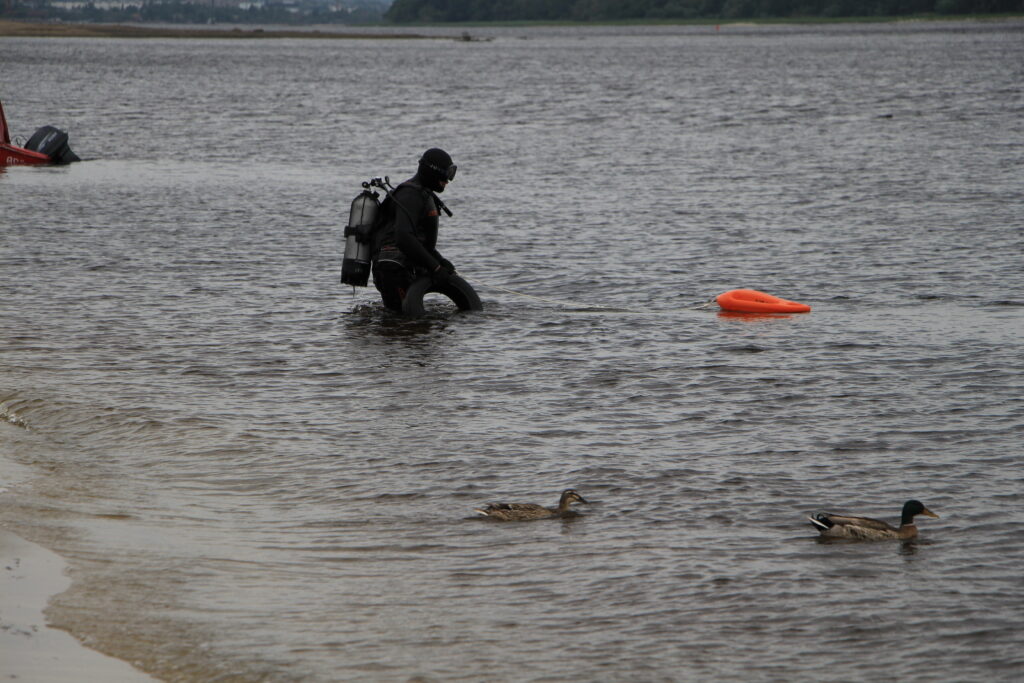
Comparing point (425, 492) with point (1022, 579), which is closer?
point (1022, 579)

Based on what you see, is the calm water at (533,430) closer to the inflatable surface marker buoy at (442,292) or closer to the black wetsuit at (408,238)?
the inflatable surface marker buoy at (442,292)

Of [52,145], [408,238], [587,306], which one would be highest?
[408,238]

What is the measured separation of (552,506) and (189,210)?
19.9m

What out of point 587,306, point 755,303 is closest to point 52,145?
point 587,306

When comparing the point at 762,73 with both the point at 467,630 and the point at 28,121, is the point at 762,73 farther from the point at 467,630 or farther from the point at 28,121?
the point at 467,630

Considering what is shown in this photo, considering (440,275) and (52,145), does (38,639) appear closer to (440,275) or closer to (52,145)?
(440,275)

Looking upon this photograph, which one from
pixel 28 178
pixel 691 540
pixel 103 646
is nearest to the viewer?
pixel 103 646

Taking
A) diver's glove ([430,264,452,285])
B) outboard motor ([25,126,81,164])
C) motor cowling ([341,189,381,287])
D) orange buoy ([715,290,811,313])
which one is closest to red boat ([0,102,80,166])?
outboard motor ([25,126,81,164])

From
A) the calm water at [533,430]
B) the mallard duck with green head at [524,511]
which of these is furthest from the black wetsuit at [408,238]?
the mallard duck with green head at [524,511]

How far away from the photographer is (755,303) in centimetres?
1730

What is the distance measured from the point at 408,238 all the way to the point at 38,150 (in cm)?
2415

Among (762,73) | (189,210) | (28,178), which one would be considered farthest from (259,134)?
(762,73)

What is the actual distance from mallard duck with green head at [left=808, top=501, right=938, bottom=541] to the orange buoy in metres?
8.19

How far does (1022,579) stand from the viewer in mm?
8586
